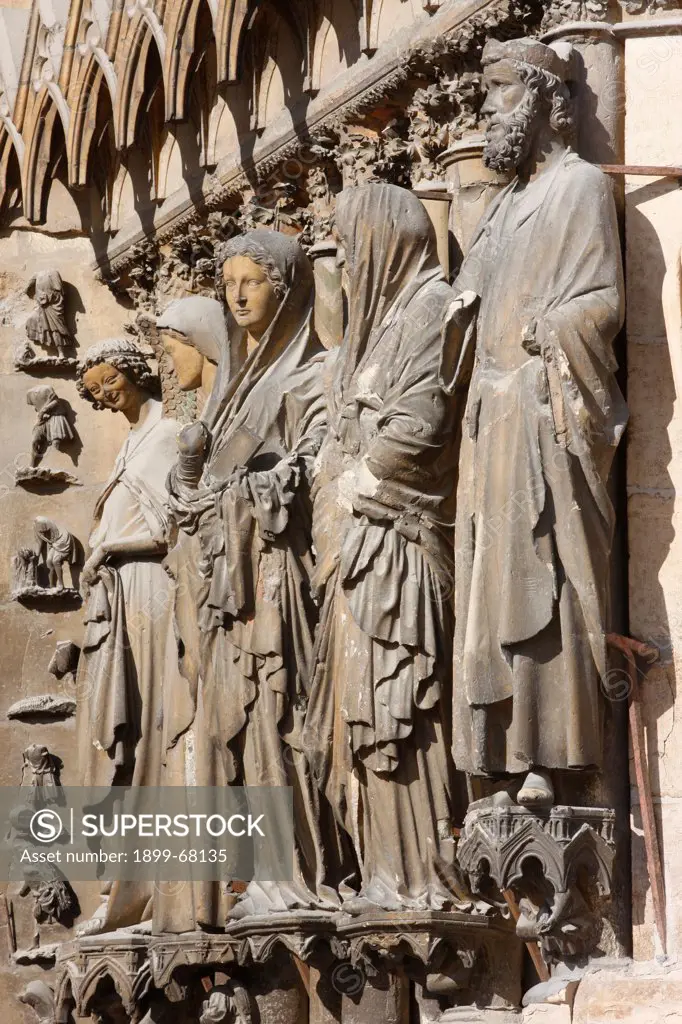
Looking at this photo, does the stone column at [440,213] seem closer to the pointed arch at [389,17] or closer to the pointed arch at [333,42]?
the pointed arch at [389,17]

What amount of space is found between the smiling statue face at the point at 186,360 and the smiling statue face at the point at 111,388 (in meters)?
0.72

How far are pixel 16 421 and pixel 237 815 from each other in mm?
3207

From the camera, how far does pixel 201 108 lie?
1209cm

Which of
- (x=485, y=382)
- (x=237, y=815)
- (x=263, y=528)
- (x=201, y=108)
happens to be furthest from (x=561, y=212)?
(x=201, y=108)

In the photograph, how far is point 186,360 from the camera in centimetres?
1143

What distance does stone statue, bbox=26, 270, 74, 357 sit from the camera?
12.9 meters

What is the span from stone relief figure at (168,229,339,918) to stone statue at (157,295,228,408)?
51 centimetres

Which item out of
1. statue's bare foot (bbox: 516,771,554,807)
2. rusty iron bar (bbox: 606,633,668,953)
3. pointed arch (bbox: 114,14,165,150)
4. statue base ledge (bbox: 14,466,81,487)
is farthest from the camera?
statue base ledge (bbox: 14,466,81,487)

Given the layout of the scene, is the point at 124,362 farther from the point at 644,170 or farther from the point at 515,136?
the point at 644,170

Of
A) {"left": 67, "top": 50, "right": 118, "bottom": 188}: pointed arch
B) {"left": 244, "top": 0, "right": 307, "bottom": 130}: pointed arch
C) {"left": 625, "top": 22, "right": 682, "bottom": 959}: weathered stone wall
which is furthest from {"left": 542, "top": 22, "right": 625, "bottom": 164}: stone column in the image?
{"left": 67, "top": 50, "right": 118, "bottom": 188}: pointed arch

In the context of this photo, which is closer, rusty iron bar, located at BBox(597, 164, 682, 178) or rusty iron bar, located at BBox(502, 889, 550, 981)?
rusty iron bar, located at BBox(502, 889, 550, 981)

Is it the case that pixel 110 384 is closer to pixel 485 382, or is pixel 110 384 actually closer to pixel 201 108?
pixel 201 108

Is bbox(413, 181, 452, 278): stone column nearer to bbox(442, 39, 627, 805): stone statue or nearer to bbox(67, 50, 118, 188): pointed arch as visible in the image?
bbox(442, 39, 627, 805): stone statue

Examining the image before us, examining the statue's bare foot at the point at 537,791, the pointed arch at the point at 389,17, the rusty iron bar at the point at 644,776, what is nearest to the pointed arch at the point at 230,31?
the pointed arch at the point at 389,17
